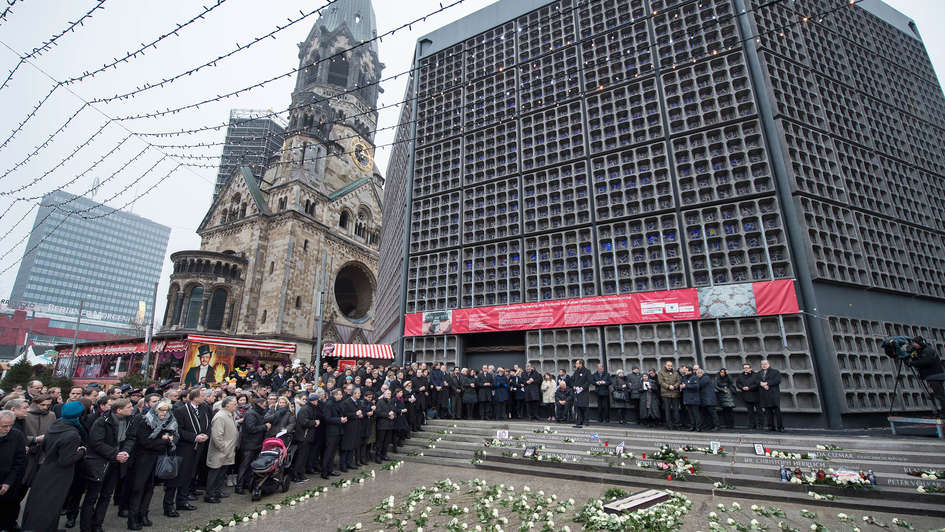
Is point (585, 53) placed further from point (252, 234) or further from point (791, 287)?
point (252, 234)

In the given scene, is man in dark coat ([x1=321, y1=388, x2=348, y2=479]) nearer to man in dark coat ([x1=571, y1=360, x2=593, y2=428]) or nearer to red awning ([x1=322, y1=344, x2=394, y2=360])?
man in dark coat ([x1=571, y1=360, x2=593, y2=428])

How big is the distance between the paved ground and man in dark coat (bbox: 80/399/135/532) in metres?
0.49

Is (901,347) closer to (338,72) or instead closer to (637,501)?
(637,501)

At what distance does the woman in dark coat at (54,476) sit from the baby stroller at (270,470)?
235 centimetres

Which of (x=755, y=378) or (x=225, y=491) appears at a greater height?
(x=755, y=378)

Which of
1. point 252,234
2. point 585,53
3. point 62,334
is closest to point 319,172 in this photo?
point 252,234

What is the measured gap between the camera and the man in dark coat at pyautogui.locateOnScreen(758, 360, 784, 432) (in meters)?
9.04

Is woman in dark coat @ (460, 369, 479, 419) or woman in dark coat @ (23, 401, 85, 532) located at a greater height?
woman in dark coat @ (460, 369, 479, 419)

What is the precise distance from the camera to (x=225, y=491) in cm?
753

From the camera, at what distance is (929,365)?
8523 mm

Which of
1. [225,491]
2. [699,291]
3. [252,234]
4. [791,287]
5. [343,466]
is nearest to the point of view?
[225,491]

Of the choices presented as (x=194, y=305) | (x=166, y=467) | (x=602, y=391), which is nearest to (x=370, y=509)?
(x=166, y=467)

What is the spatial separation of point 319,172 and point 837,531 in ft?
132

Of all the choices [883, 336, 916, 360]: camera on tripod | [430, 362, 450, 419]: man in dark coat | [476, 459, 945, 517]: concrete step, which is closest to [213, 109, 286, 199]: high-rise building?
[430, 362, 450, 419]: man in dark coat
